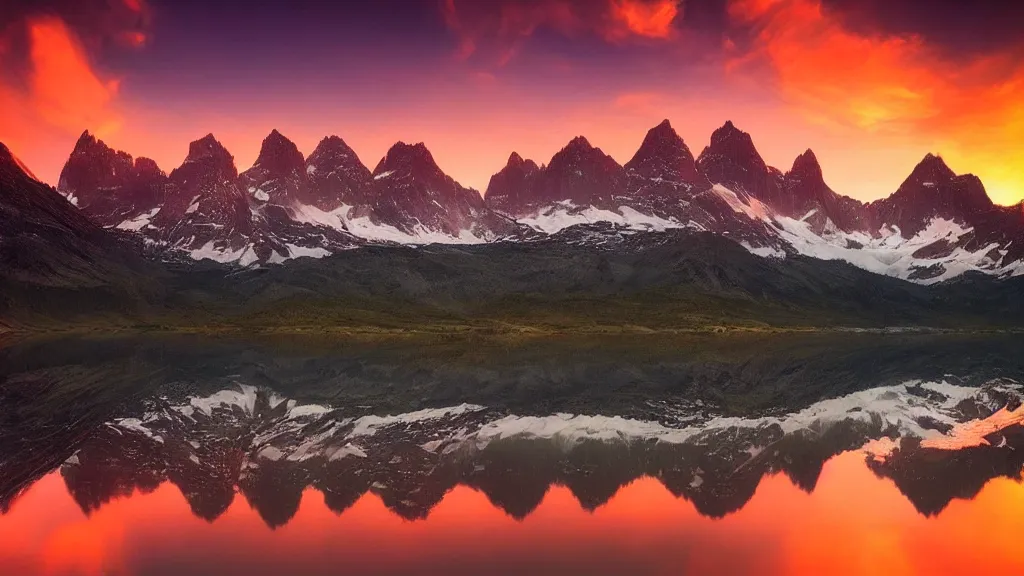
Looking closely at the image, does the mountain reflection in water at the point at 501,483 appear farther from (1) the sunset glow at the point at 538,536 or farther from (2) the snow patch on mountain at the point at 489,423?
(2) the snow patch on mountain at the point at 489,423

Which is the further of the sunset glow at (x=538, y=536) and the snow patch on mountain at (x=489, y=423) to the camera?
the snow patch on mountain at (x=489, y=423)

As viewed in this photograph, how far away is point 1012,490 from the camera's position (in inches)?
1548

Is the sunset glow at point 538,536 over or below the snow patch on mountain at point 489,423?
below

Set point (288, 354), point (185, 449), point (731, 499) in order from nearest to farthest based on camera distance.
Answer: point (731, 499) < point (185, 449) < point (288, 354)

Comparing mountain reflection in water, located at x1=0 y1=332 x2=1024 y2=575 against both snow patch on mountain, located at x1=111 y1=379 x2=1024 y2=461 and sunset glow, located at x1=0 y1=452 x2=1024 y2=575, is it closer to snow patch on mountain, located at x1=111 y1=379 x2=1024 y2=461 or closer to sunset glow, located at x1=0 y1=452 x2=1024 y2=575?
sunset glow, located at x1=0 y1=452 x2=1024 y2=575

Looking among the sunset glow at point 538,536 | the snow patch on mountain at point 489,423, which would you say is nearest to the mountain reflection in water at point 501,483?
the sunset glow at point 538,536

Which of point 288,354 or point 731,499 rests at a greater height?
point 288,354

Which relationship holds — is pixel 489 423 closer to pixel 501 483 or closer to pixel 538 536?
pixel 501 483

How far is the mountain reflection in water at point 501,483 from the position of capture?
94.4 feet

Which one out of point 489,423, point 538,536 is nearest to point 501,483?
point 538,536

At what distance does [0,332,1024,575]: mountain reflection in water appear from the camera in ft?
94.4

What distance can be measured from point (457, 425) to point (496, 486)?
68.4 ft

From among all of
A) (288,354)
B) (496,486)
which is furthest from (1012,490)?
(288,354)

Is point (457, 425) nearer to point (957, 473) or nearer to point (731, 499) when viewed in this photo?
point (731, 499)
